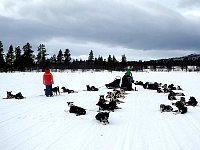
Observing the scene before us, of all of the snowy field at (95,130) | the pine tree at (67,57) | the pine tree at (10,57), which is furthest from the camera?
the pine tree at (67,57)

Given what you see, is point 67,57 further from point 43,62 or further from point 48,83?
point 48,83

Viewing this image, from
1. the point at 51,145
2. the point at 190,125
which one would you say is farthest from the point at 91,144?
the point at 190,125

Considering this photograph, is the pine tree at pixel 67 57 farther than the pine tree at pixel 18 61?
Yes

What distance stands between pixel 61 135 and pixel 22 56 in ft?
292

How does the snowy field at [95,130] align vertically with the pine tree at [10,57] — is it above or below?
below

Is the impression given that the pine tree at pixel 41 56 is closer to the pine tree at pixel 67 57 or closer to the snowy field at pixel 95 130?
the pine tree at pixel 67 57

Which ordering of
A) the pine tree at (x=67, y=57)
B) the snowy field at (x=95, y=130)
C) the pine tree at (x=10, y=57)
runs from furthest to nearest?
the pine tree at (x=67, y=57) → the pine tree at (x=10, y=57) → the snowy field at (x=95, y=130)

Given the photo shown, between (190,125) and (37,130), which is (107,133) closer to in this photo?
(37,130)

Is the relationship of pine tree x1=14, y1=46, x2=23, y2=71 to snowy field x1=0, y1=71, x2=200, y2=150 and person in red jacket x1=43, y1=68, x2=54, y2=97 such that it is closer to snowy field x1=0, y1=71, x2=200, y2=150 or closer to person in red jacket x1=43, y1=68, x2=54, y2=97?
person in red jacket x1=43, y1=68, x2=54, y2=97

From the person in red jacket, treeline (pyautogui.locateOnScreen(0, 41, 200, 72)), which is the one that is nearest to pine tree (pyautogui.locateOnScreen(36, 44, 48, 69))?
treeline (pyautogui.locateOnScreen(0, 41, 200, 72))

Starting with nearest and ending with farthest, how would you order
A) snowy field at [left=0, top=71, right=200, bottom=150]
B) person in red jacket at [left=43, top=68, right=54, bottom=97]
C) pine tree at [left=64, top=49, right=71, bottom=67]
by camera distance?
snowy field at [left=0, top=71, right=200, bottom=150] → person in red jacket at [left=43, top=68, right=54, bottom=97] → pine tree at [left=64, top=49, right=71, bottom=67]

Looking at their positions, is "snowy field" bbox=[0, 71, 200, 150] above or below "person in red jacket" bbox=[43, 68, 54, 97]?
below

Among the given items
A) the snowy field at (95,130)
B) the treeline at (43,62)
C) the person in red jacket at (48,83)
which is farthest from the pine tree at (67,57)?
the snowy field at (95,130)

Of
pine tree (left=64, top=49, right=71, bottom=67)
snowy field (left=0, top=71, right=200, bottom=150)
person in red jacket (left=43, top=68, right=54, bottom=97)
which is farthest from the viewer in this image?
pine tree (left=64, top=49, right=71, bottom=67)
